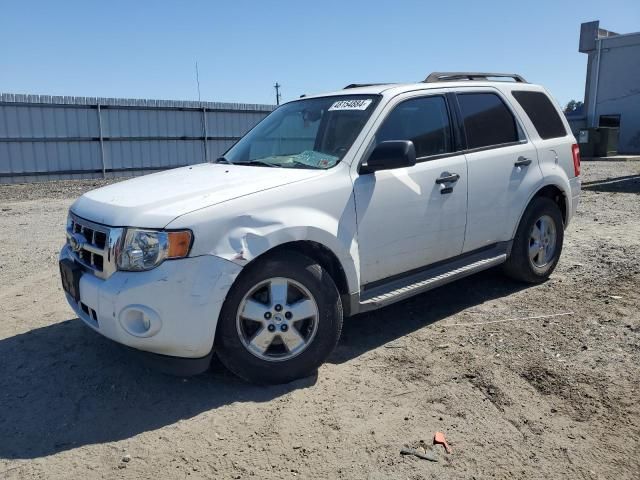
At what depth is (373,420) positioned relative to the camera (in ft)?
10.5

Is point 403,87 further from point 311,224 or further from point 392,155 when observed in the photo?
point 311,224

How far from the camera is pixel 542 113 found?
558 centimetres

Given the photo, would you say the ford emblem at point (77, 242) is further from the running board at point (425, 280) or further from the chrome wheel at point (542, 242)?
the chrome wheel at point (542, 242)

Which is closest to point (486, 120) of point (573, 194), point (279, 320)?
point (573, 194)

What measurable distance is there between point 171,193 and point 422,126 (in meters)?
Answer: 2.09

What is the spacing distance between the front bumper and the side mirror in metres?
1.27

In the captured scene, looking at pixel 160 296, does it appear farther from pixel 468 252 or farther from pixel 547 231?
pixel 547 231

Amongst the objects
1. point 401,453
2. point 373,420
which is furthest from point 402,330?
point 401,453

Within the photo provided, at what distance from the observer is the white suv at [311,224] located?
3186 millimetres

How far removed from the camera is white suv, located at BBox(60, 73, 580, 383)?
3186 mm

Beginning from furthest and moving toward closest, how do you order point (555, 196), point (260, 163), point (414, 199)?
point (555, 196) → point (260, 163) → point (414, 199)

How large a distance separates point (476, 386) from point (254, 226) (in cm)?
175

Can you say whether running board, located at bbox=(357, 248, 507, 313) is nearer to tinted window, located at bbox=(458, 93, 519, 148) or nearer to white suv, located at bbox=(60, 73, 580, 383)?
white suv, located at bbox=(60, 73, 580, 383)

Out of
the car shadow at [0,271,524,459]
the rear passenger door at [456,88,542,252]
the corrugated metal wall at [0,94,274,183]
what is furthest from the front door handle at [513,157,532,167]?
the corrugated metal wall at [0,94,274,183]
